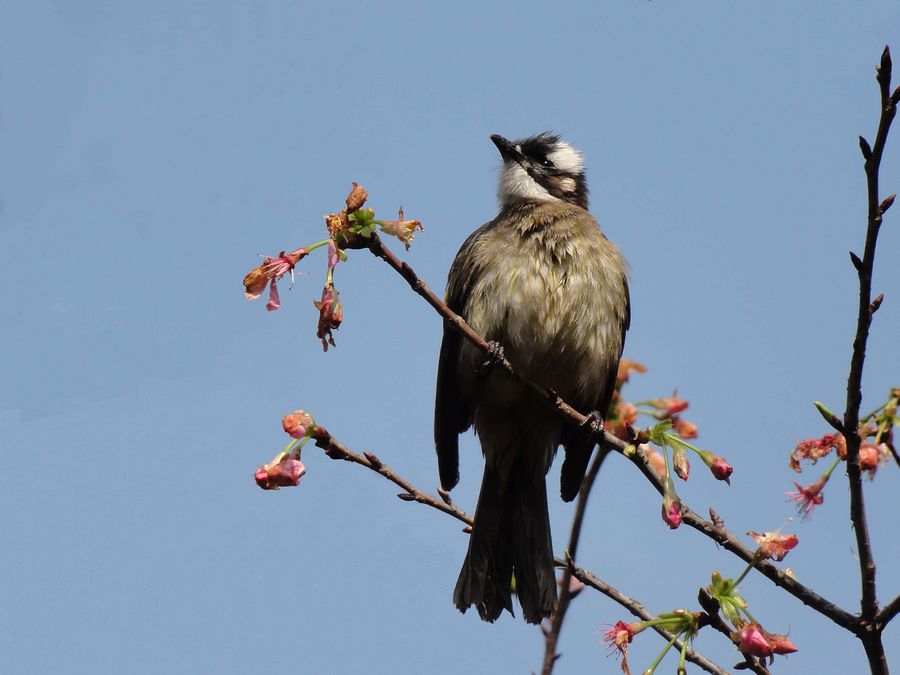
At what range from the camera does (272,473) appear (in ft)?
10.8

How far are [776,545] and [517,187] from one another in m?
3.30

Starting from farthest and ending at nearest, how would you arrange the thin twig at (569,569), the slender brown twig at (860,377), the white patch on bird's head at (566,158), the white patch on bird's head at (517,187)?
the white patch on bird's head at (566,158) → the white patch on bird's head at (517,187) → the thin twig at (569,569) → the slender brown twig at (860,377)

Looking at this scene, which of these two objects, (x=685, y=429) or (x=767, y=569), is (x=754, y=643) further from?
(x=685, y=429)

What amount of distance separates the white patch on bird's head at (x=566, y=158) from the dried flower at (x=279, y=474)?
3.49m

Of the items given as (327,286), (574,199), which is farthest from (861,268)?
(574,199)

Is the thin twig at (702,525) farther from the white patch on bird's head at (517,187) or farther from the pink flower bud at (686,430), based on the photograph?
the white patch on bird's head at (517,187)

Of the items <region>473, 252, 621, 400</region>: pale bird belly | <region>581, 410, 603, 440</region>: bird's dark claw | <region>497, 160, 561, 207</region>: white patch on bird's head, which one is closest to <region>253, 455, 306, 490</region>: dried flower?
<region>581, 410, 603, 440</region>: bird's dark claw

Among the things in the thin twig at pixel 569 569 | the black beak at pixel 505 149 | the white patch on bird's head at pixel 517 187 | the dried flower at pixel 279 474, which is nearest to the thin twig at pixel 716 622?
the thin twig at pixel 569 569

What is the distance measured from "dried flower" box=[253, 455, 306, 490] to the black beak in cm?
341

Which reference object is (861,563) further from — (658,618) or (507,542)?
(507,542)

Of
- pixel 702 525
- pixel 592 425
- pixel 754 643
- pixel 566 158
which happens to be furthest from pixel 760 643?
pixel 566 158

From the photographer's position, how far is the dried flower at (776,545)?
314 centimetres

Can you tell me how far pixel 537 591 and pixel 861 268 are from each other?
265cm

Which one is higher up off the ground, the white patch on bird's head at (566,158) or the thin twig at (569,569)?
the white patch on bird's head at (566,158)
